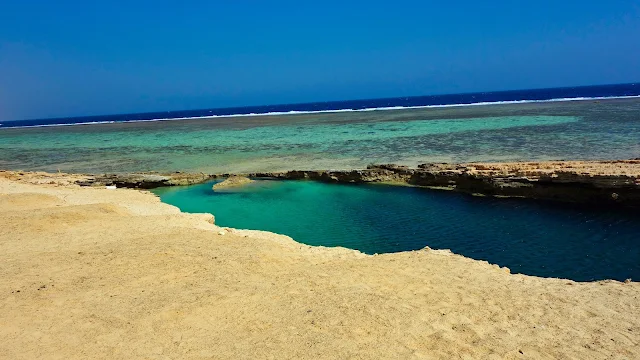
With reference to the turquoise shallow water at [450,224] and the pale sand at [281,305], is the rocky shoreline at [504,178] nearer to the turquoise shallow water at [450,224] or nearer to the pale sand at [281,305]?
the turquoise shallow water at [450,224]

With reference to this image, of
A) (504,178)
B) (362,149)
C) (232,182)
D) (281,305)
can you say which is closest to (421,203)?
(504,178)

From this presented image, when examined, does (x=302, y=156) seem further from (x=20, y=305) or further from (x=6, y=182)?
(x=20, y=305)

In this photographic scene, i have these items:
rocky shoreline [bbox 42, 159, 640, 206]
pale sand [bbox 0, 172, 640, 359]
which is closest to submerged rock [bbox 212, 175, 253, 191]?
rocky shoreline [bbox 42, 159, 640, 206]

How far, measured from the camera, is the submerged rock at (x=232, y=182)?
19672mm

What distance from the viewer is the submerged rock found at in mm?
19672

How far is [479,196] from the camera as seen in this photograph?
15.9 metres

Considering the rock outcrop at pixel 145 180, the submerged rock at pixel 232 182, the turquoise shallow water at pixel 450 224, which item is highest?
the rock outcrop at pixel 145 180

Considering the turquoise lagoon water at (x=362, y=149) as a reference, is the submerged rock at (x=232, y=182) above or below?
below

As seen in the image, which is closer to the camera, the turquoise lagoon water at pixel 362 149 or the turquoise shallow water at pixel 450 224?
the turquoise shallow water at pixel 450 224

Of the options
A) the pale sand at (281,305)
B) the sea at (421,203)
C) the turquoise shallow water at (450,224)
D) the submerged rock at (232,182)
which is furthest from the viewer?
the submerged rock at (232,182)

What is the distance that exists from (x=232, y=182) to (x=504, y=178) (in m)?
11.9

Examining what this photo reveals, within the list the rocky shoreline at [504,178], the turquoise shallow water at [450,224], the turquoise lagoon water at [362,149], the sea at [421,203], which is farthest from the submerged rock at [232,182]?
the turquoise lagoon water at [362,149]

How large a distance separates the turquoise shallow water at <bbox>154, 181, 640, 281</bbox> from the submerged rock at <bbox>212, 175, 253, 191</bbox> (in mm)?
1211

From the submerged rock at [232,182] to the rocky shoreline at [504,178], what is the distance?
1.03m
